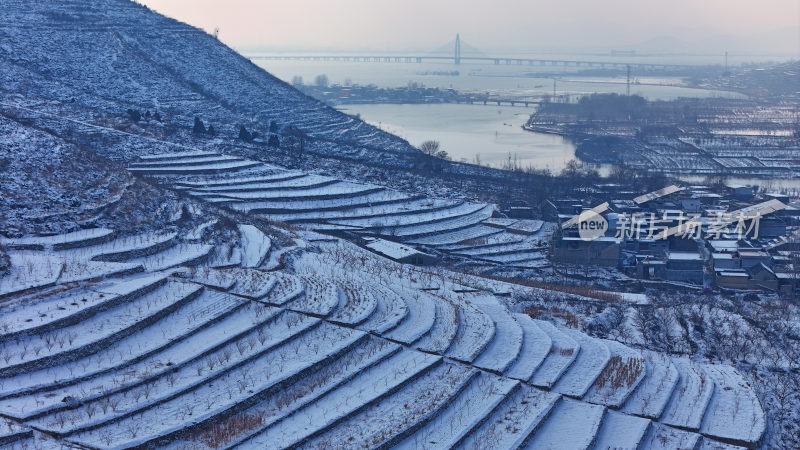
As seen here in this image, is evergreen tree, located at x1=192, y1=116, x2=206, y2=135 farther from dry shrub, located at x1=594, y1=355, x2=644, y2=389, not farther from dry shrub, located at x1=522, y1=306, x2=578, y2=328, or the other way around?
dry shrub, located at x1=594, y1=355, x2=644, y2=389

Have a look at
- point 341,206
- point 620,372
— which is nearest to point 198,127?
point 341,206

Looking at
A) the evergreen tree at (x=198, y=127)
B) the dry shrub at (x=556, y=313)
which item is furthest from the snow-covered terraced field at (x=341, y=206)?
the dry shrub at (x=556, y=313)

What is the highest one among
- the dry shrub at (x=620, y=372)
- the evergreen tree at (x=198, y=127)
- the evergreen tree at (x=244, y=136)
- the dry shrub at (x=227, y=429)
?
the evergreen tree at (x=198, y=127)

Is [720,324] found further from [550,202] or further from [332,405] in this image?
[550,202]

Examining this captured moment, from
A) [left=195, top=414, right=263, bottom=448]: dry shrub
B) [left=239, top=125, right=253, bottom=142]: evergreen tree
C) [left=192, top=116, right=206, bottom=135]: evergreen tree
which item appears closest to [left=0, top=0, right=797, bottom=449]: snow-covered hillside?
[left=195, top=414, right=263, bottom=448]: dry shrub

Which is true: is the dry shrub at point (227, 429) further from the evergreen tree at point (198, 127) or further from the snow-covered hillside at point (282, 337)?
the evergreen tree at point (198, 127)

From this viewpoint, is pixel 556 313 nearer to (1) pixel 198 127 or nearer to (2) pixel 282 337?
(2) pixel 282 337

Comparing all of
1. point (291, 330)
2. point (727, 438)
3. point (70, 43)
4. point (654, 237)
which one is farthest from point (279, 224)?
point (70, 43)

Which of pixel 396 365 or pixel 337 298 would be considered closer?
pixel 396 365
